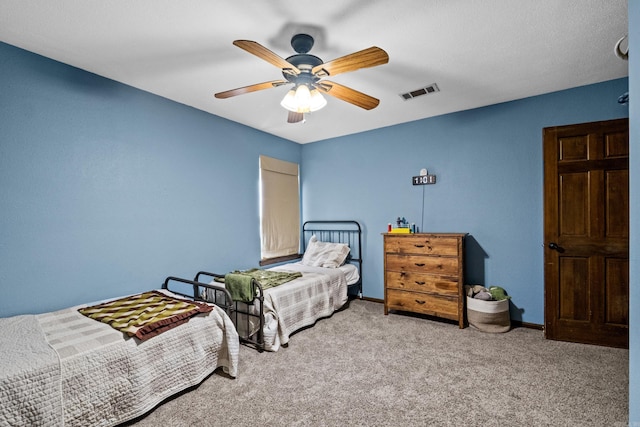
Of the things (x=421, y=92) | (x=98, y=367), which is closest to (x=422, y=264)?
(x=421, y=92)

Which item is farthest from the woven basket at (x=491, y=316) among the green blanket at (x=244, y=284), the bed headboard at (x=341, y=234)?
the green blanket at (x=244, y=284)

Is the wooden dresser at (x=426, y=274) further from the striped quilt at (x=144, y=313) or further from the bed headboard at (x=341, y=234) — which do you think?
the striped quilt at (x=144, y=313)

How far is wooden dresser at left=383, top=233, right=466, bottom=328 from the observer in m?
3.18

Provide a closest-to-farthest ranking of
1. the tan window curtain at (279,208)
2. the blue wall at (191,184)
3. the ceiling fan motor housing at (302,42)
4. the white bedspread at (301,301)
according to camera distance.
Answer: the ceiling fan motor housing at (302,42)
the blue wall at (191,184)
the white bedspread at (301,301)
the tan window curtain at (279,208)

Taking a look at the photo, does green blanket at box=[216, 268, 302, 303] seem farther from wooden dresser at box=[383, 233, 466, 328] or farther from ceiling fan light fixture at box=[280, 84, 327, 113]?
ceiling fan light fixture at box=[280, 84, 327, 113]

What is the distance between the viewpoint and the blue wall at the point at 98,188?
220 centimetres

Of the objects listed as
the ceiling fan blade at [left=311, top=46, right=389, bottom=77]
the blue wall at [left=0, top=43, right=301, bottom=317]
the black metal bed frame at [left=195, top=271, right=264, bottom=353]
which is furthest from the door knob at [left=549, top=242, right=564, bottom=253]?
the blue wall at [left=0, top=43, right=301, bottom=317]

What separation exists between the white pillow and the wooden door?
2.28m

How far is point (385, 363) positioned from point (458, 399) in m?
0.61

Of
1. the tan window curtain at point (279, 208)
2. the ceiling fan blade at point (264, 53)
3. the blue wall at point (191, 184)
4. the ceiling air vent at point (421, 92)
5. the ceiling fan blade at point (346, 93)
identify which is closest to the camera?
the ceiling fan blade at point (264, 53)

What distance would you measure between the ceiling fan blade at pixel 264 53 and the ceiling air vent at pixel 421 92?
149 cm

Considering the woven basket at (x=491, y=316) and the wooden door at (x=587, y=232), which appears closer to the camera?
the wooden door at (x=587, y=232)

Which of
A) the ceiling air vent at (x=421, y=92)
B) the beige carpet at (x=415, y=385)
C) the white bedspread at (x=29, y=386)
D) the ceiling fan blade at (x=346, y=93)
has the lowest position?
the beige carpet at (x=415, y=385)

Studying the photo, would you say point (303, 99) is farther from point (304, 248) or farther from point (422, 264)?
point (304, 248)
